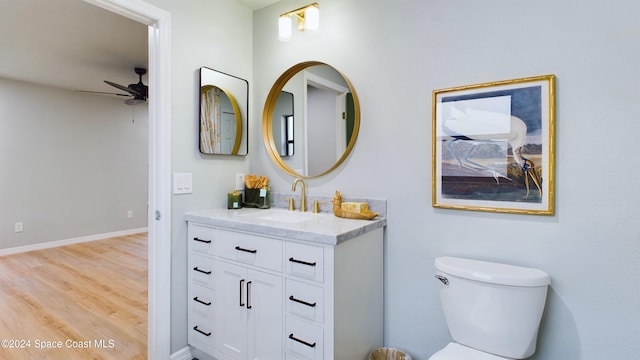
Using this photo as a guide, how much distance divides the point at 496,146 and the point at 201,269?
5.66 feet

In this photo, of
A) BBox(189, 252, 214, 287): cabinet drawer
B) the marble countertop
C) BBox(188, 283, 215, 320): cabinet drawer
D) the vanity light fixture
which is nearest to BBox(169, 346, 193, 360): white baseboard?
BBox(188, 283, 215, 320): cabinet drawer

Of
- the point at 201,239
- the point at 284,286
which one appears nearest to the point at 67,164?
the point at 201,239

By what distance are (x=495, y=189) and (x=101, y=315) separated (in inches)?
118

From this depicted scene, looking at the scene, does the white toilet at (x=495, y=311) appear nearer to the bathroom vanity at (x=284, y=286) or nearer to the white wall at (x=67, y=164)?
the bathroom vanity at (x=284, y=286)

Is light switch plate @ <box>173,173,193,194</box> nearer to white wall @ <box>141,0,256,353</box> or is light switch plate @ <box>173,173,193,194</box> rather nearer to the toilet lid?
white wall @ <box>141,0,256,353</box>

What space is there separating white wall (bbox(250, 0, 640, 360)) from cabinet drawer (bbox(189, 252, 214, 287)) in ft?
2.72

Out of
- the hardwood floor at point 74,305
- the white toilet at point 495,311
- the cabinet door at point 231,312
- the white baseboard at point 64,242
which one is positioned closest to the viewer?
the white toilet at point 495,311

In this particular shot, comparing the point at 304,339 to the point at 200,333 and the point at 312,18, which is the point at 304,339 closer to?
the point at 200,333

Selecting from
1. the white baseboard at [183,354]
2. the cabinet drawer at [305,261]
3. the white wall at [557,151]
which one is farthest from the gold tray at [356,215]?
the white baseboard at [183,354]

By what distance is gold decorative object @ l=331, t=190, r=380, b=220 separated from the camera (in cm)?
172

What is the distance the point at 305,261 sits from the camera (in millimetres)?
1373

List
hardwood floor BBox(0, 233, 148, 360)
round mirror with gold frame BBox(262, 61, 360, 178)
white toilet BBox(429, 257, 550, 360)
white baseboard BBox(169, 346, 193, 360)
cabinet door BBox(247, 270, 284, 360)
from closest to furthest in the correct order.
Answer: white toilet BBox(429, 257, 550, 360) → cabinet door BBox(247, 270, 284, 360) → white baseboard BBox(169, 346, 193, 360) → round mirror with gold frame BBox(262, 61, 360, 178) → hardwood floor BBox(0, 233, 148, 360)

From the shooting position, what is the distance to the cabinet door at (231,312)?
1599 millimetres

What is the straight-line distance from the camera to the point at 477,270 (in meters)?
1.32
